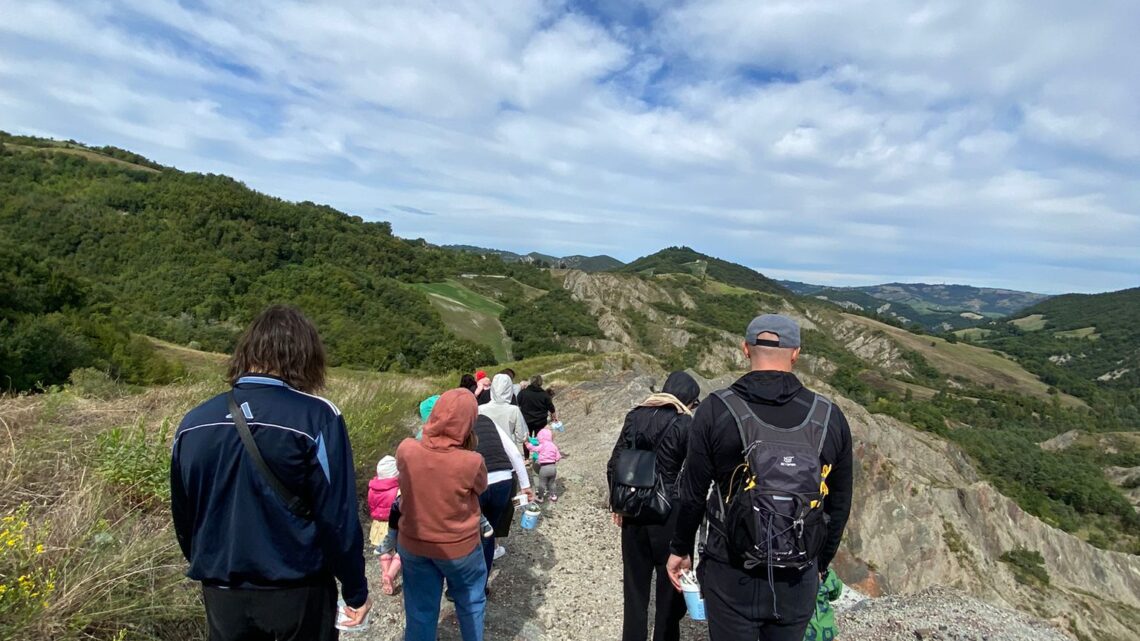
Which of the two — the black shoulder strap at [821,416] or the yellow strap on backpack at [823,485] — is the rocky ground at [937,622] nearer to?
the yellow strap on backpack at [823,485]

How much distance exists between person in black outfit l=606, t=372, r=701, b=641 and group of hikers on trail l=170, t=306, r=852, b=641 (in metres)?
0.01

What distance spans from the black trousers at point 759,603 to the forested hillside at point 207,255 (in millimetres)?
44313

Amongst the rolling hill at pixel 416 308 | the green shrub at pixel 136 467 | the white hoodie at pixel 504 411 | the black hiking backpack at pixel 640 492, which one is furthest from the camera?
the rolling hill at pixel 416 308

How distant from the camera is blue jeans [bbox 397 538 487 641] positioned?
3.09m

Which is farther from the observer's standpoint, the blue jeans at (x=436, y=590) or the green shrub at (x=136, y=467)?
the green shrub at (x=136, y=467)

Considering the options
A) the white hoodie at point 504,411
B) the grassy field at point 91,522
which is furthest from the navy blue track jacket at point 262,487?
the white hoodie at point 504,411

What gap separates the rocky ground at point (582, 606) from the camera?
4344 mm

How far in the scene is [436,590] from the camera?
3150mm

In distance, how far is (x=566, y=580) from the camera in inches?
221

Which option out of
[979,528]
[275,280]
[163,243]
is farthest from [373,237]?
[979,528]

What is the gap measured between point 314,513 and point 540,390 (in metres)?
6.50

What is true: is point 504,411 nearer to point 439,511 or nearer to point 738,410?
point 439,511

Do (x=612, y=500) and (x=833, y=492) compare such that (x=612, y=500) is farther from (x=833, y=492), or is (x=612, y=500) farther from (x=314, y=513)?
(x=314, y=513)

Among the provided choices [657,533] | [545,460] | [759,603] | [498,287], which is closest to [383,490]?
[657,533]
